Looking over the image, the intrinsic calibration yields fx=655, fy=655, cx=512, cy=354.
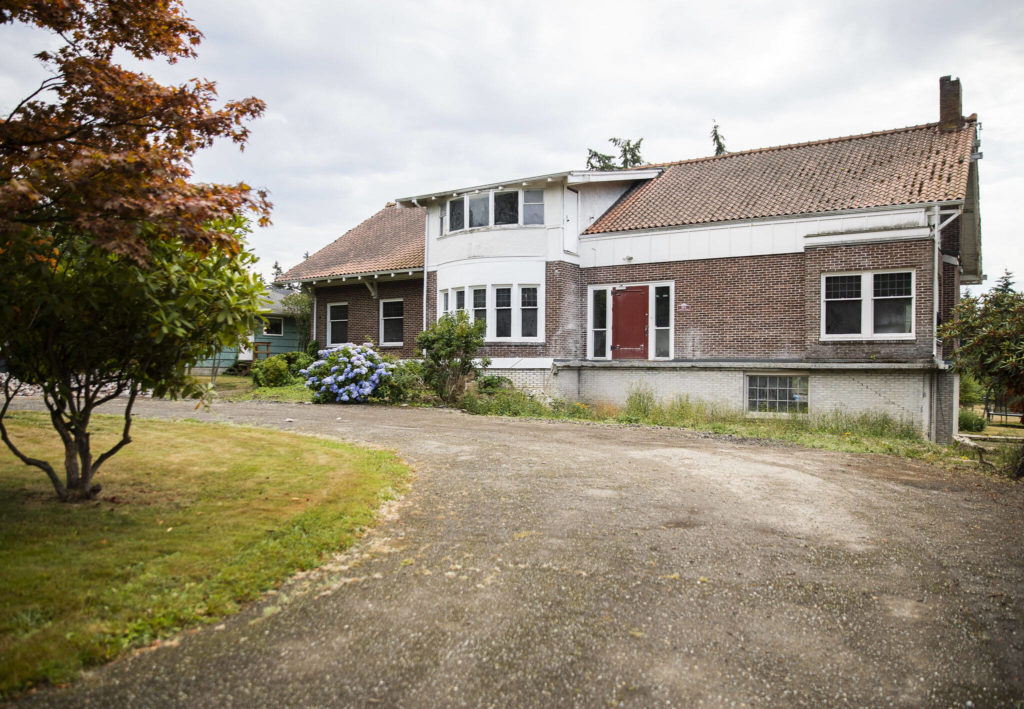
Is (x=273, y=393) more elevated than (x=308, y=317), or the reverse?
(x=308, y=317)

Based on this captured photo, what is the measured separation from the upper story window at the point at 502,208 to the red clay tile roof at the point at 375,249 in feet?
9.58

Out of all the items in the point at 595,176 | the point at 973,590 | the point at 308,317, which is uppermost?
the point at 595,176

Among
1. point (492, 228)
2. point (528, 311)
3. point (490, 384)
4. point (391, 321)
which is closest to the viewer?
point (490, 384)

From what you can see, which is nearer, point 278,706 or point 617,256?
point 278,706

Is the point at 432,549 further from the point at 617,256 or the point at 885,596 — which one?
the point at 617,256

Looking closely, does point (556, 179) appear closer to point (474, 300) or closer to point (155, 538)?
point (474, 300)

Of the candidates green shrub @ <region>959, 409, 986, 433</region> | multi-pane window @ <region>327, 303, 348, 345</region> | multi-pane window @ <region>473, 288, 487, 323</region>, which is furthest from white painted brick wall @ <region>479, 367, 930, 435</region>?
multi-pane window @ <region>327, 303, 348, 345</region>

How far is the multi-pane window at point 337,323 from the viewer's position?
2358 cm

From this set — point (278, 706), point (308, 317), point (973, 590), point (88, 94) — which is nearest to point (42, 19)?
point (88, 94)

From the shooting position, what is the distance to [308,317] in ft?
92.3

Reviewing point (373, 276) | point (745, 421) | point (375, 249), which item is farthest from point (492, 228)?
point (745, 421)

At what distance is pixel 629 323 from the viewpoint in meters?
17.9

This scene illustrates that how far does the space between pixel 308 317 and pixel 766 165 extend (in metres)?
19.0

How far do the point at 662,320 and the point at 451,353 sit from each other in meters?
5.76
